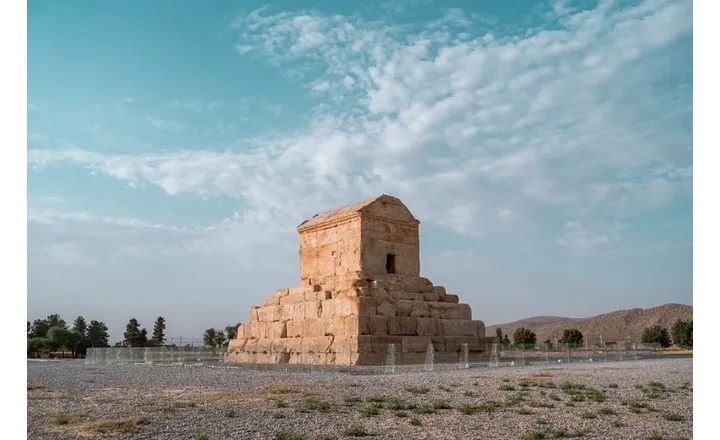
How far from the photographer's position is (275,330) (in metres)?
22.9

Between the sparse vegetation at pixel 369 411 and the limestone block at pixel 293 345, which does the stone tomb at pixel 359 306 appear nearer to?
the limestone block at pixel 293 345

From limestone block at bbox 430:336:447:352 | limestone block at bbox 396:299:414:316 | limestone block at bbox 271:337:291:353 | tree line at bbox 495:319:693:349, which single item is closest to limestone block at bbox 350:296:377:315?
limestone block at bbox 396:299:414:316

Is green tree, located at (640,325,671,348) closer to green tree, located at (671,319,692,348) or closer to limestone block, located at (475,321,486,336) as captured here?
green tree, located at (671,319,692,348)

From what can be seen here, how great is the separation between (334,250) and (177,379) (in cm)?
975

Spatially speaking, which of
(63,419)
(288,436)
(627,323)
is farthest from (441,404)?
(627,323)

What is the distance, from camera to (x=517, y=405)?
9.20 m

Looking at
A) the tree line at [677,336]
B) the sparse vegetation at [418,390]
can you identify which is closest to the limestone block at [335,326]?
the sparse vegetation at [418,390]

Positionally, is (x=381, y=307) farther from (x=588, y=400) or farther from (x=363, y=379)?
(x=588, y=400)

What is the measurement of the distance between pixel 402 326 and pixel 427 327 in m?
1.16

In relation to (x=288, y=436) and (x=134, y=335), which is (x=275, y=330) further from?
(x=134, y=335)

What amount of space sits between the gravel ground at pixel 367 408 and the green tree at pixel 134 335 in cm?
3727

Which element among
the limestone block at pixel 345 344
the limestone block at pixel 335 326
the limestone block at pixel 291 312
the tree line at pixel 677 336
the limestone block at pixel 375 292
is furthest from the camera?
the tree line at pixel 677 336

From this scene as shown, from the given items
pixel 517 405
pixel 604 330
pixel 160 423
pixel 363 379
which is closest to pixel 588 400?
pixel 517 405

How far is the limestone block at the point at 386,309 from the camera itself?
65.0 ft
